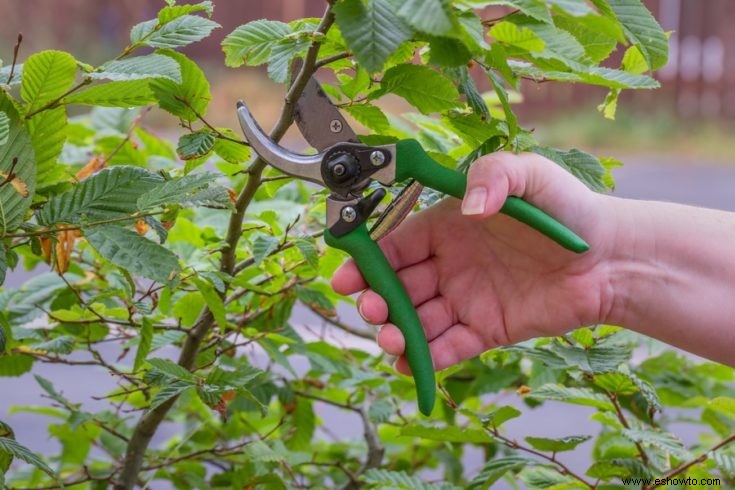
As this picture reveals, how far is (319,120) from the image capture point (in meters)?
0.97

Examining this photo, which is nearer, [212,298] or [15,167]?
[15,167]

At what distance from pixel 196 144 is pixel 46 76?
0.15 meters

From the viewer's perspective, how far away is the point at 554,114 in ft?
32.7

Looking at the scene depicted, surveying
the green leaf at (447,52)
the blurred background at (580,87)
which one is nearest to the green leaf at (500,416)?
the green leaf at (447,52)

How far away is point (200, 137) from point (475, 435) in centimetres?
42

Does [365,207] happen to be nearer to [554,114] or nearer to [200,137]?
[200,137]

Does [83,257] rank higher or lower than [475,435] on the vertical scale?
higher

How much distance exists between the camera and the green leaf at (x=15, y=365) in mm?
1271

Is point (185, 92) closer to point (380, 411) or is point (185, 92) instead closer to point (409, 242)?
point (409, 242)

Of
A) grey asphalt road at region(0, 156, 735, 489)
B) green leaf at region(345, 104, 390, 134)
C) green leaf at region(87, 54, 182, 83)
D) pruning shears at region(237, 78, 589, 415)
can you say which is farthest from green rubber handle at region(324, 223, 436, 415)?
grey asphalt road at region(0, 156, 735, 489)

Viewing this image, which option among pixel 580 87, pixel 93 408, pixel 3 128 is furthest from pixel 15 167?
pixel 580 87

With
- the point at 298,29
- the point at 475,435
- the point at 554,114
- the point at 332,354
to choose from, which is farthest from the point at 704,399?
the point at 554,114

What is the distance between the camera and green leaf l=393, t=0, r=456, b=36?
2.27 feet

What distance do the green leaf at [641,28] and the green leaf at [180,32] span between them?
36cm
